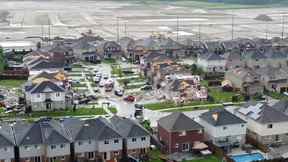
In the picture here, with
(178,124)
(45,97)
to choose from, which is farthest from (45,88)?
(178,124)

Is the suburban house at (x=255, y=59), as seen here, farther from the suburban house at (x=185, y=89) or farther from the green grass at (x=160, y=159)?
the green grass at (x=160, y=159)

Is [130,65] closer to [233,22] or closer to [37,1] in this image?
[233,22]

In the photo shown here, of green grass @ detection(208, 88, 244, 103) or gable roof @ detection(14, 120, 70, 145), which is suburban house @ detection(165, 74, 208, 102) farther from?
gable roof @ detection(14, 120, 70, 145)

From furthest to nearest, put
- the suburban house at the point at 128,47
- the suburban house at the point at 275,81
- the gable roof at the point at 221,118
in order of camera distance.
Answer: the suburban house at the point at 128,47
the suburban house at the point at 275,81
the gable roof at the point at 221,118

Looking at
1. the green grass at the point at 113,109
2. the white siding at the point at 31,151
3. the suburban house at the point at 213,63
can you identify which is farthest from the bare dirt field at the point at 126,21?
the white siding at the point at 31,151

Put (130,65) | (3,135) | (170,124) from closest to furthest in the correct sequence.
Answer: (3,135) < (170,124) < (130,65)

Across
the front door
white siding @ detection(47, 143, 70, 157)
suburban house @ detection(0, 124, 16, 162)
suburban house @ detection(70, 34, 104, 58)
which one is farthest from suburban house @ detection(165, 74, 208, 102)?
suburban house @ detection(70, 34, 104, 58)

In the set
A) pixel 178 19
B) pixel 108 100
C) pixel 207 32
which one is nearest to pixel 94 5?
pixel 178 19
